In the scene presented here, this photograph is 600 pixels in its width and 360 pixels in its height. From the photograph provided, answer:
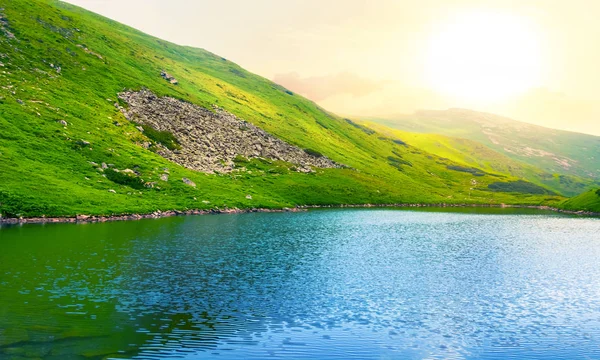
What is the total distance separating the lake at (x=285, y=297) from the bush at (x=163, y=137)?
7460cm

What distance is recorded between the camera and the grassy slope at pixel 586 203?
169 meters

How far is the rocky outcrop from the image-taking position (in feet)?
516

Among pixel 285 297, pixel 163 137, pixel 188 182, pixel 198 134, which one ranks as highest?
pixel 198 134

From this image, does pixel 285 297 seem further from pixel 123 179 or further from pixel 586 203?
pixel 586 203

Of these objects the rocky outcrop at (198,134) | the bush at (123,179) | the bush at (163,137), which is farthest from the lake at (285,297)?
the rocky outcrop at (198,134)

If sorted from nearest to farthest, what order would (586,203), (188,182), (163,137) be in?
(188,182) < (163,137) < (586,203)

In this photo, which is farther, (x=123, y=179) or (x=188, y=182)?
(x=188, y=182)

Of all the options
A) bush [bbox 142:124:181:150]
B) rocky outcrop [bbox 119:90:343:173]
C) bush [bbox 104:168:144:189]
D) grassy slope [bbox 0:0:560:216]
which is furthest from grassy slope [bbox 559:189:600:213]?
bush [bbox 104:168:144:189]

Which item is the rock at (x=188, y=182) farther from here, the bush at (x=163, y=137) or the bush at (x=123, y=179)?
the bush at (x=163, y=137)

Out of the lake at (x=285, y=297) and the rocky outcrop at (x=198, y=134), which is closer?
Result: the lake at (x=285, y=297)

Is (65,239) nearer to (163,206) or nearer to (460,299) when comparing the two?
(163,206)

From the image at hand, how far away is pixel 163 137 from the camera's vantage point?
15688 cm

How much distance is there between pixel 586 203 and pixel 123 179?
6810 inches

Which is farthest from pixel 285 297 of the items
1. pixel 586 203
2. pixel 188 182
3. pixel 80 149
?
pixel 586 203
